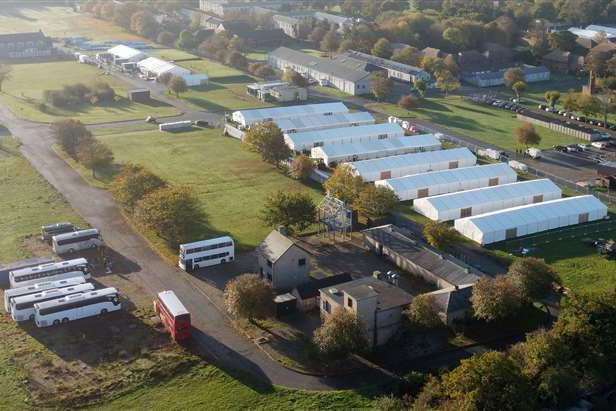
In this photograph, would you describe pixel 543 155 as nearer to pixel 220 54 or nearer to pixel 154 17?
pixel 220 54

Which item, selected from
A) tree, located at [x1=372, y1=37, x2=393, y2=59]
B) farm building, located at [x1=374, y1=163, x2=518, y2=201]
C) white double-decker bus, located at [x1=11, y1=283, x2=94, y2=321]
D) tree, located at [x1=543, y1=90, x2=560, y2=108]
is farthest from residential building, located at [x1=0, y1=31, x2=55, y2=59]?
white double-decker bus, located at [x1=11, y1=283, x2=94, y2=321]

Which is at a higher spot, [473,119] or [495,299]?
[495,299]

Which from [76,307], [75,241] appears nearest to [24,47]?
[75,241]

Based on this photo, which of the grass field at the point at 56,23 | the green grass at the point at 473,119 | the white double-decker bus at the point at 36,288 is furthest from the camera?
the grass field at the point at 56,23

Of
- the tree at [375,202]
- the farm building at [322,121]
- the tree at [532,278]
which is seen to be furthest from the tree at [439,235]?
the farm building at [322,121]

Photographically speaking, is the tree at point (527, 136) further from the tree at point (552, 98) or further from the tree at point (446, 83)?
the tree at point (446, 83)

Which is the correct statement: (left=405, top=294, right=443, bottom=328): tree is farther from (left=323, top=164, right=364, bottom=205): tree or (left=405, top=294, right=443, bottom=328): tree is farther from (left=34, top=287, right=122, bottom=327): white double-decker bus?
(left=323, top=164, right=364, bottom=205): tree

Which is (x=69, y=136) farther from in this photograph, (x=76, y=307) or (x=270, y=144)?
(x=76, y=307)
